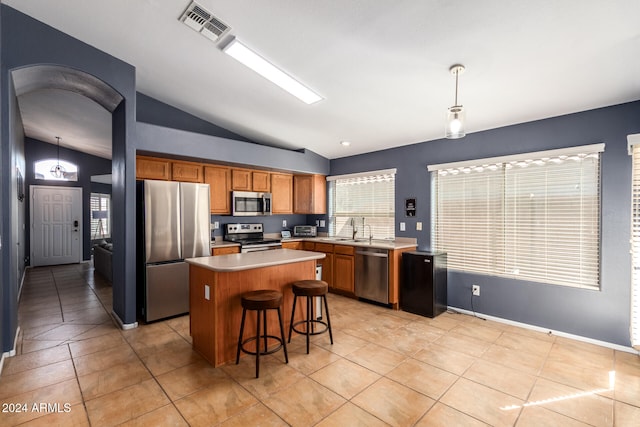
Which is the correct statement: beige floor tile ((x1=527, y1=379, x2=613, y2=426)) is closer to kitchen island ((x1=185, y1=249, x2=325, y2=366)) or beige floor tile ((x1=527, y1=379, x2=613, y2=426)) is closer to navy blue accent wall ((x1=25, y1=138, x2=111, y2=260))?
kitchen island ((x1=185, y1=249, x2=325, y2=366))

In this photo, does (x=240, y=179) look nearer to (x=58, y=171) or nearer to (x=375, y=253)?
(x=375, y=253)

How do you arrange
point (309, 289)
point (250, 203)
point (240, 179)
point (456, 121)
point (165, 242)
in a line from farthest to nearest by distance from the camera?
1. point (250, 203)
2. point (240, 179)
3. point (165, 242)
4. point (309, 289)
5. point (456, 121)

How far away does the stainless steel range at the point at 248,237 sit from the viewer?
4723 millimetres

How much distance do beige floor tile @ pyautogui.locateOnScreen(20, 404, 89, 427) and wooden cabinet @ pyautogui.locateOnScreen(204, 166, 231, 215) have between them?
9.86 feet

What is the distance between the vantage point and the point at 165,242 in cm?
375

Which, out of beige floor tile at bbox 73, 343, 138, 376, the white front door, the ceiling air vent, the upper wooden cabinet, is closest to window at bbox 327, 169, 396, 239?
the upper wooden cabinet

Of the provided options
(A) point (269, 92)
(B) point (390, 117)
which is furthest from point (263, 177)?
(B) point (390, 117)

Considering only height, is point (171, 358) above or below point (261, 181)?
below

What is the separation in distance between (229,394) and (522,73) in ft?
11.6

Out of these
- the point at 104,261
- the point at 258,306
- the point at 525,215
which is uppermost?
the point at 525,215

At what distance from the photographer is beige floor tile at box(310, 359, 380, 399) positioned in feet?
7.43

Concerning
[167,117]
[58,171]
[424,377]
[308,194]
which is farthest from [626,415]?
[58,171]

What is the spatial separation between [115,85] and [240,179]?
6.89 feet

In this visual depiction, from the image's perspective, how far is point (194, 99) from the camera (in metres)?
4.17
